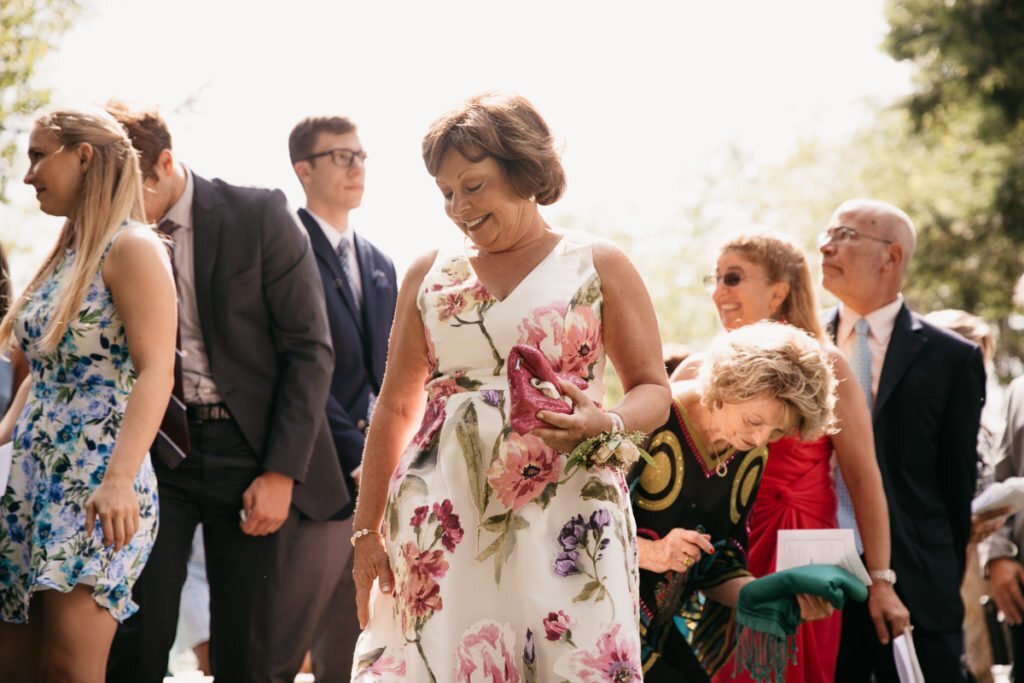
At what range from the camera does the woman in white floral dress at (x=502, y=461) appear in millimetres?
3213

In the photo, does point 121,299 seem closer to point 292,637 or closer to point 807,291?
point 292,637

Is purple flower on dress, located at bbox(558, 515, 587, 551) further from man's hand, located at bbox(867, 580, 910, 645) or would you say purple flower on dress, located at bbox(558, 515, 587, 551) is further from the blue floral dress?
man's hand, located at bbox(867, 580, 910, 645)

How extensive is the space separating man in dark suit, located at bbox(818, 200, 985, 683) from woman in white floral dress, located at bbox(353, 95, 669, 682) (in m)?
2.43

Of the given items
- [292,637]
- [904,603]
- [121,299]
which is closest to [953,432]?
[904,603]

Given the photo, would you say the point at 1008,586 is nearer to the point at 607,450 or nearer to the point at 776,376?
the point at 776,376

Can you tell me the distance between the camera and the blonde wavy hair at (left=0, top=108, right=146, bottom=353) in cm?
394

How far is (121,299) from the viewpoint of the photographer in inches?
155

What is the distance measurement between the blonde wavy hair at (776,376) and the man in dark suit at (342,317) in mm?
1529

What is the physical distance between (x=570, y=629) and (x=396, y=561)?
47 centimetres

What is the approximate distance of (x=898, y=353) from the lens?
572 cm

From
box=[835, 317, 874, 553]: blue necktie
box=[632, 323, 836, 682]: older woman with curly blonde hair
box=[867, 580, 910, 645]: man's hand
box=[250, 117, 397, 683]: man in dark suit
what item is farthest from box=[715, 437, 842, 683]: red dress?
box=[250, 117, 397, 683]: man in dark suit

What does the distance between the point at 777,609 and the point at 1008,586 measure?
2209 millimetres

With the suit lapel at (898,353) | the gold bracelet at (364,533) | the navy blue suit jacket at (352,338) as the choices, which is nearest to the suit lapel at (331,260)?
the navy blue suit jacket at (352,338)

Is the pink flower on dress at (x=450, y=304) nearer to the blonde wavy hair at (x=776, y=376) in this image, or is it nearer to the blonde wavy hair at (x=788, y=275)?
the blonde wavy hair at (x=776, y=376)
